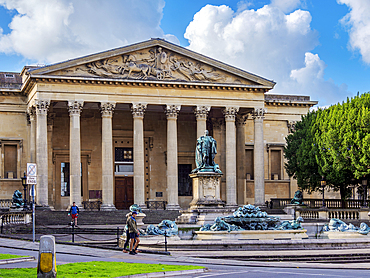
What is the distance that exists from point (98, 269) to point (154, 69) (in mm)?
36066

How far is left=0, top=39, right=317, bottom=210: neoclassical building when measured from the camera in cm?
4853

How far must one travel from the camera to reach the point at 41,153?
47156 mm

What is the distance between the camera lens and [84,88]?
161ft

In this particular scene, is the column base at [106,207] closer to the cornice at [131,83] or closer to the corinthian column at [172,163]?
the corinthian column at [172,163]

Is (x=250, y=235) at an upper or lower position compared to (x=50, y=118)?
lower

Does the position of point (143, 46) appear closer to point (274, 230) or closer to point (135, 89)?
point (135, 89)

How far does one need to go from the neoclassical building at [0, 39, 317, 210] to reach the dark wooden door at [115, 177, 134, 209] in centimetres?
10

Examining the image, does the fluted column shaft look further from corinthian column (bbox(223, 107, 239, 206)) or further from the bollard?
the bollard

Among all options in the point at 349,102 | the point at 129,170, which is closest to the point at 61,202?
the point at 129,170

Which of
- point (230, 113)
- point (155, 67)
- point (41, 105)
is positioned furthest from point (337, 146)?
point (41, 105)

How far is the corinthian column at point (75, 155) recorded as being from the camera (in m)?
47.6

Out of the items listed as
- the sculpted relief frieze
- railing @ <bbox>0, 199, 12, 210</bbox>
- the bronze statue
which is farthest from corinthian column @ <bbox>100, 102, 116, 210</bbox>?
the bronze statue

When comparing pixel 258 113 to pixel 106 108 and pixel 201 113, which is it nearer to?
pixel 201 113

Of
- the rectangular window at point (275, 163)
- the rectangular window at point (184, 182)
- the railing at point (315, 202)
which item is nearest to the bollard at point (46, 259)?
the railing at point (315, 202)
